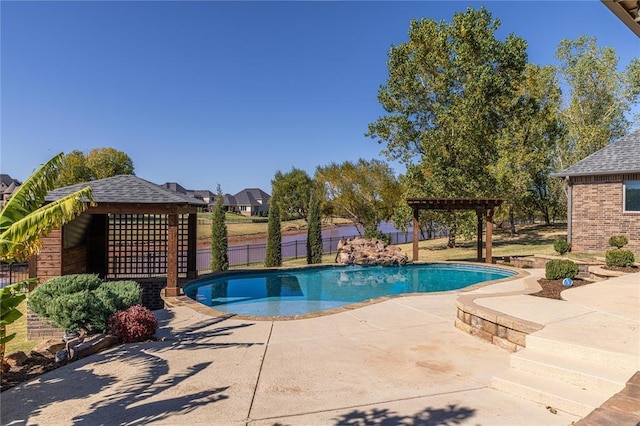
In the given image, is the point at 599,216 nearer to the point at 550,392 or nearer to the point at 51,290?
the point at 550,392

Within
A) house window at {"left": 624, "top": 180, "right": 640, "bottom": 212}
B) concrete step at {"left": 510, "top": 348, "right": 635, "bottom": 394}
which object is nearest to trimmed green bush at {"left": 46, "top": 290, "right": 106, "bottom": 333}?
concrete step at {"left": 510, "top": 348, "right": 635, "bottom": 394}

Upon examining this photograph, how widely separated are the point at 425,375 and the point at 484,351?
1.52 metres

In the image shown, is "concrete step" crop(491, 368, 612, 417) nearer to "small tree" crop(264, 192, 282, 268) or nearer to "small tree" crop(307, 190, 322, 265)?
"small tree" crop(264, 192, 282, 268)

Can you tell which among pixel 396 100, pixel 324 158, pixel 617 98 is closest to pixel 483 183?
pixel 396 100

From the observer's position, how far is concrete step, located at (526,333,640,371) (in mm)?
4398

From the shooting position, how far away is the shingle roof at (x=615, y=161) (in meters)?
16.7

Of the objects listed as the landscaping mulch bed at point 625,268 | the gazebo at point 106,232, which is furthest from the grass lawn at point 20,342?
the landscaping mulch bed at point 625,268

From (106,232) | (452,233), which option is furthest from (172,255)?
(452,233)

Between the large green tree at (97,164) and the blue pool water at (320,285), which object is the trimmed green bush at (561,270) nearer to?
the blue pool water at (320,285)

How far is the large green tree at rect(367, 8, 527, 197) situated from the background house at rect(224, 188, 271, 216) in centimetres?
5521

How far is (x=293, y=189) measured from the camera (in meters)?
50.2

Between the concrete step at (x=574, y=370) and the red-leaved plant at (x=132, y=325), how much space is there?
5.99 metres

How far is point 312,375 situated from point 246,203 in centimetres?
7586

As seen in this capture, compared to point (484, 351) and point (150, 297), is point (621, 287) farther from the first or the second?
point (150, 297)
